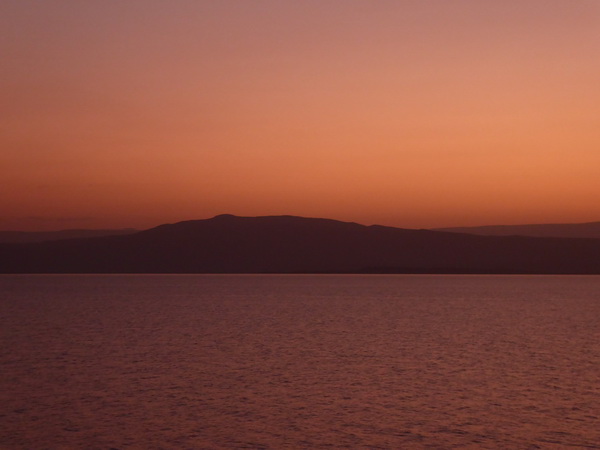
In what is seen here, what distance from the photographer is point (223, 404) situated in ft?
106

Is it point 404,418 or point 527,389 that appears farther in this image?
point 527,389

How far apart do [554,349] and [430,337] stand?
538 inches

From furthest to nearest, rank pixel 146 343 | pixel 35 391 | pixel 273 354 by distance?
pixel 146 343 → pixel 273 354 → pixel 35 391

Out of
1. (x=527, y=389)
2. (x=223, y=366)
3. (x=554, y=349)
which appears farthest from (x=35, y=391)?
(x=554, y=349)

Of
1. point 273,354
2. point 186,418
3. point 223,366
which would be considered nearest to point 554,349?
point 273,354

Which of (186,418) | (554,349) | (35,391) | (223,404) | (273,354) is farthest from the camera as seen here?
(554,349)

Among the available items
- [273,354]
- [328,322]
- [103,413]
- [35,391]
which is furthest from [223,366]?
[328,322]

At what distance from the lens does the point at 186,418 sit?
29.3 meters

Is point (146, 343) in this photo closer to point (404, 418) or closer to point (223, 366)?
point (223, 366)

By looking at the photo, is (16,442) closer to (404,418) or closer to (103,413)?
(103,413)

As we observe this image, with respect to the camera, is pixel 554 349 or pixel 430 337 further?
pixel 430 337

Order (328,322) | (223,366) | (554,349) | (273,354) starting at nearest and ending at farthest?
(223,366) < (273,354) < (554,349) < (328,322)

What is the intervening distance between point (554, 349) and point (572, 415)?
27.6 m

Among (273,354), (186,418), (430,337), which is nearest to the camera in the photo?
(186,418)
